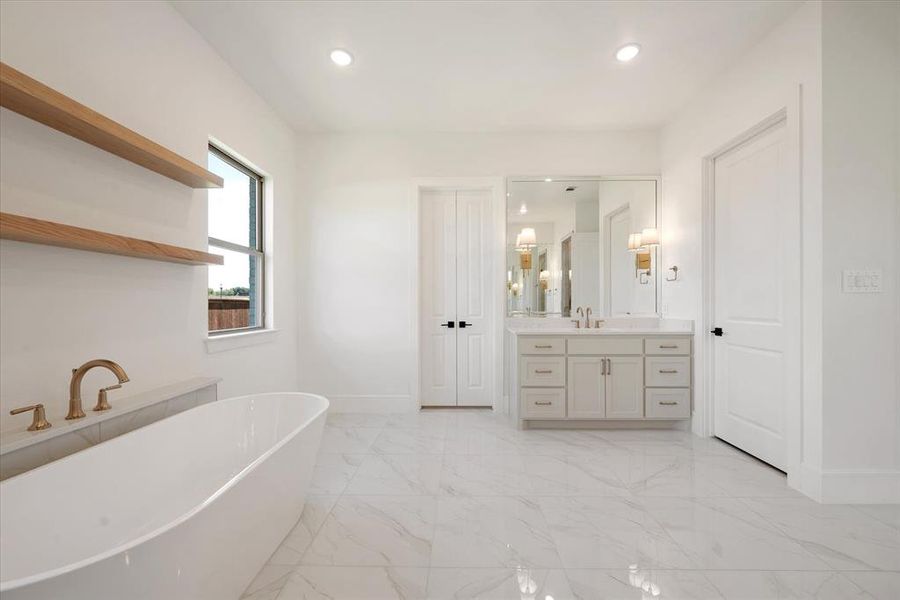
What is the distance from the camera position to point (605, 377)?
131 inches

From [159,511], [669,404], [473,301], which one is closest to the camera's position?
[159,511]

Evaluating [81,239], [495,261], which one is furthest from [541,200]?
[81,239]

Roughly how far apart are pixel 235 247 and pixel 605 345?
3.01m

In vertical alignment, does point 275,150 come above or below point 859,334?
above

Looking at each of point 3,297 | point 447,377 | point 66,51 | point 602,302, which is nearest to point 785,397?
point 602,302

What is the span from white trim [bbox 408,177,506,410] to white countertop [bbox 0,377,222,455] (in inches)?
74.1

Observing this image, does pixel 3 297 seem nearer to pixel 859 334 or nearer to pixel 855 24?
pixel 859 334

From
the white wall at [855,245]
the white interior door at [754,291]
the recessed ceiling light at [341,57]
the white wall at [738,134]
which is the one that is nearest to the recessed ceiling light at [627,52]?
the white wall at [738,134]

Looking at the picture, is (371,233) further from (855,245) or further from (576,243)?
(855,245)

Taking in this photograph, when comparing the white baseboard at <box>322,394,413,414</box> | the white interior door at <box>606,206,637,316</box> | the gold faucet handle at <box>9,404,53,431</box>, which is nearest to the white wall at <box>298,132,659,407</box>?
the white baseboard at <box>322,394,413,414</box>

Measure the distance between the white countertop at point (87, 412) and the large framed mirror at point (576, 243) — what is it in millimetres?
2681

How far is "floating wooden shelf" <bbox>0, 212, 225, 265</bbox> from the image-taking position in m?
1.31

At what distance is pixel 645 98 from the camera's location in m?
3.20

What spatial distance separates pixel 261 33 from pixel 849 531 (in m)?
4.03
